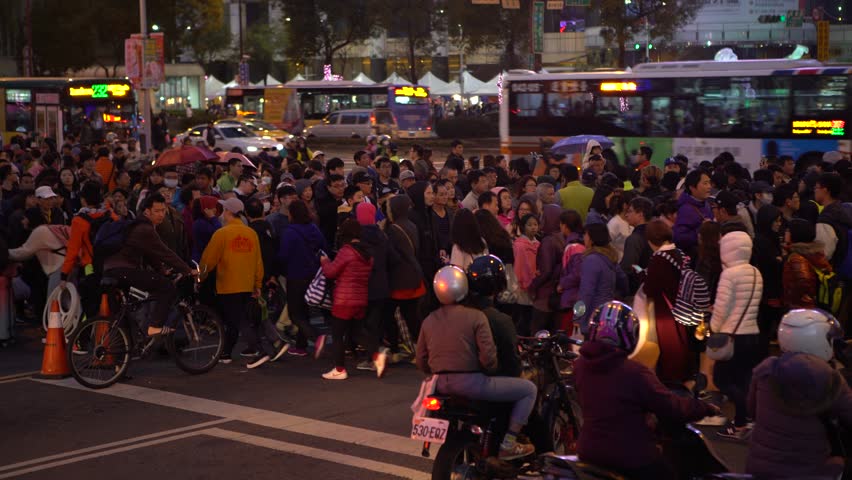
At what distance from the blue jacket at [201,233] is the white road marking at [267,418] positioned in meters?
2.13

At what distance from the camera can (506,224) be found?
12.4 m

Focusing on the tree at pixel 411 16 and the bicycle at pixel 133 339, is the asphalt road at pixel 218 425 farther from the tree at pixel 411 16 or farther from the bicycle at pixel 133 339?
the tree at pixel 411 16

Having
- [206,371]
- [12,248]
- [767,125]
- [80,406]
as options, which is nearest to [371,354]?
[206,371]

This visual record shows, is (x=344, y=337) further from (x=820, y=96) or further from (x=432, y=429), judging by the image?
(x=820, y=96)

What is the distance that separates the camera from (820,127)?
24.8m

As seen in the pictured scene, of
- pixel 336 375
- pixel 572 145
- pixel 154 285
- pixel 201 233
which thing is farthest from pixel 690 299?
pixel 572 145

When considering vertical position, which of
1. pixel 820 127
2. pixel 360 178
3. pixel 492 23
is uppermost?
pixel 492 23

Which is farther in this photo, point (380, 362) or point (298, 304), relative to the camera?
point (298, 304)

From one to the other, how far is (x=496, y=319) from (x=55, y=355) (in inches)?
238

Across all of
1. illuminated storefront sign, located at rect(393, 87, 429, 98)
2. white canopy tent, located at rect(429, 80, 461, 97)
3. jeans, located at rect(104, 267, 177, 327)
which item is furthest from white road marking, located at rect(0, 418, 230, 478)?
white canopy tent, located at rect(429, 80, 461, 97)

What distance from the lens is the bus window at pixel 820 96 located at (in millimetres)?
24578

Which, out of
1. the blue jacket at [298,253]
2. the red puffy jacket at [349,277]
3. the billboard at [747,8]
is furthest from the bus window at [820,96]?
the billboard at [747,8]

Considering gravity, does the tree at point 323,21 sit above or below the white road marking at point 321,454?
above

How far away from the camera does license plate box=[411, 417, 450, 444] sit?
20.9 ft
